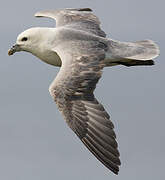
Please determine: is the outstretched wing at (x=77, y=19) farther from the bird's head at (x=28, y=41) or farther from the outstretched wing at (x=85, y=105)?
the outstretched wing at (x=85, y=105)

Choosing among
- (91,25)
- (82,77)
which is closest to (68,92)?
(82,77)

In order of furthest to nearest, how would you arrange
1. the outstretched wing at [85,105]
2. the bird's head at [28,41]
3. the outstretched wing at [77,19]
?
the outstretched wing at [77,19], the bird's head at [28,41], the outstretched wing at [85,105]

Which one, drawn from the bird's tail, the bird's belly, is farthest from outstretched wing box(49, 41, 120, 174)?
the bird's tail

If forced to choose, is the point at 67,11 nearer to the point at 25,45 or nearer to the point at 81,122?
the point at 25,45

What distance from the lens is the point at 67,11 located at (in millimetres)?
15617

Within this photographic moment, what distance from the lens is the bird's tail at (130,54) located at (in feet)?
44.3

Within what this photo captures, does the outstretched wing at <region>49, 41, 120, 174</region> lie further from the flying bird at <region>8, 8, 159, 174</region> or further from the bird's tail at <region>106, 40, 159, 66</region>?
the bird's tail at <region>106, 40, 159, 66</region>

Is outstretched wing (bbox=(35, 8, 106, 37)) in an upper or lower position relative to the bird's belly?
upper

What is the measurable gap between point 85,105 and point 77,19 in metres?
3.27

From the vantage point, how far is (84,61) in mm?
12914

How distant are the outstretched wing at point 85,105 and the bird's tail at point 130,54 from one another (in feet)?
1.73

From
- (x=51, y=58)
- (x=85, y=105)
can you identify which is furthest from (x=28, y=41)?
(x=85, y=105)

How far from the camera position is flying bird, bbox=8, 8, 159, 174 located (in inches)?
472

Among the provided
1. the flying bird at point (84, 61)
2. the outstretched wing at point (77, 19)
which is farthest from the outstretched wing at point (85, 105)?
the outstretched wing at point (77, 19)
